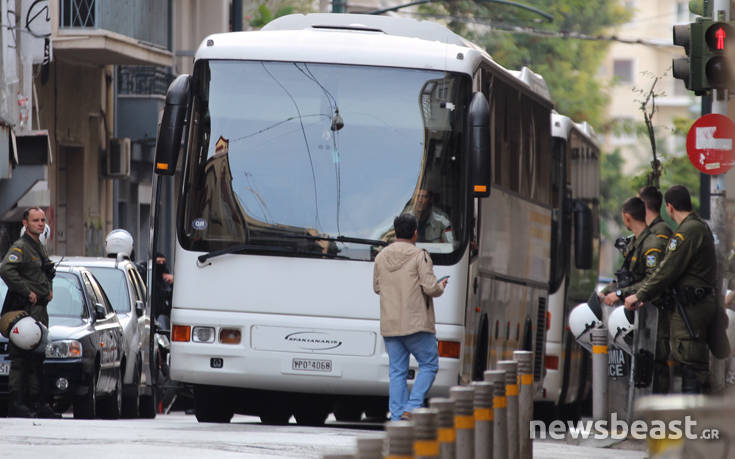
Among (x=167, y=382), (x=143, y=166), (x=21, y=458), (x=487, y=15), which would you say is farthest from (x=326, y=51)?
(x=487, y=15)

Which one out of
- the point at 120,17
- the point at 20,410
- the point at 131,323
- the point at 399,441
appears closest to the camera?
the point at 399,441

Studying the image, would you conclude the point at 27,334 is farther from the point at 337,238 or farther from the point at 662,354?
the point at 662,354

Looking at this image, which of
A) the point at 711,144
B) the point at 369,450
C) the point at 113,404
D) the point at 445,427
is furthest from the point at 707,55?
the point at 369,450

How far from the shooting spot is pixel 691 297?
1277 centimetres

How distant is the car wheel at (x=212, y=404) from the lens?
15.7 m

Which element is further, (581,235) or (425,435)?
(581,235)

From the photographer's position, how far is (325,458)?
6074 mm

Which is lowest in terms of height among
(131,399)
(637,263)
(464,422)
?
(131,399)

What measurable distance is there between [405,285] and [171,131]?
2.27m

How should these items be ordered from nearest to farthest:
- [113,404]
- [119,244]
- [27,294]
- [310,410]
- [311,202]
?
[311,202] → [27,294] → [310,410] → [113,404] → [119,244]

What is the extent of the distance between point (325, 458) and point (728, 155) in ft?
37.5

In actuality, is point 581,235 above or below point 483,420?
above

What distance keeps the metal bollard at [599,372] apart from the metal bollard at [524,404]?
371cm

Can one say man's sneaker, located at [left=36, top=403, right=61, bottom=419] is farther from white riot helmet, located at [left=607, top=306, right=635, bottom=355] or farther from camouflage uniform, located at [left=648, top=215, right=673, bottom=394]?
camouflage uniform, located at [left=648, top=215, right=673, bottom=394]
